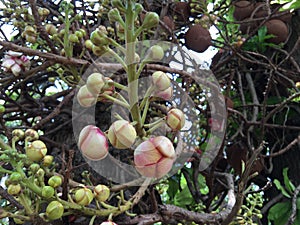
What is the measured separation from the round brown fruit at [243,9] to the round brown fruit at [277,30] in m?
0.08

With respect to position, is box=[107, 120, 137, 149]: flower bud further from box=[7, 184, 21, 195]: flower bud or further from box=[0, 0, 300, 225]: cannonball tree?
box=[7, 184, 21, 195]: flower bud

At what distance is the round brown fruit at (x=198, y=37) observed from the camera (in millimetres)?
1169

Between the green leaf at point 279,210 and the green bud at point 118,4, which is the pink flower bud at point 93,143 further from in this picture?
the green leaf at point 279,210

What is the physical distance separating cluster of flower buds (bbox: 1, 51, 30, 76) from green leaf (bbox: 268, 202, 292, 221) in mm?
714

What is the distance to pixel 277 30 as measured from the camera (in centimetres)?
133

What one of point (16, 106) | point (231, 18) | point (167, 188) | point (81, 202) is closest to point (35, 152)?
point (81, 202)

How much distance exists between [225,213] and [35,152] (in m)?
0.39

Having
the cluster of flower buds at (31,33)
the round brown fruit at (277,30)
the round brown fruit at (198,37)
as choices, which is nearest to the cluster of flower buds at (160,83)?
the cluster of flower buds at (31,33)

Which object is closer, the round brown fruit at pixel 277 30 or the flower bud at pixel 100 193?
the flower bud at pixel 100 193

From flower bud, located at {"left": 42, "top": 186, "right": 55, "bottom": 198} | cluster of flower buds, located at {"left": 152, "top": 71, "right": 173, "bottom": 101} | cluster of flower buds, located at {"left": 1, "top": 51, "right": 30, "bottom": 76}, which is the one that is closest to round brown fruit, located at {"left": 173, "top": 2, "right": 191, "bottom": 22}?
cluster of flower buds, located at {"left": 1, "top": 51, "right": 30, "bottom": 76}

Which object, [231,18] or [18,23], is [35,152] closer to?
[18,23]

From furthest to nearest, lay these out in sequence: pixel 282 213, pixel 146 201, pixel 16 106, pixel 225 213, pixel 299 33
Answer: pixel 299 33, pixel 282 213, pixel 16 106, pixel 146 201, pixel 225 213

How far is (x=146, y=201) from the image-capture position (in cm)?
87

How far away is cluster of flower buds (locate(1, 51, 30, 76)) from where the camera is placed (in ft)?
2.95
